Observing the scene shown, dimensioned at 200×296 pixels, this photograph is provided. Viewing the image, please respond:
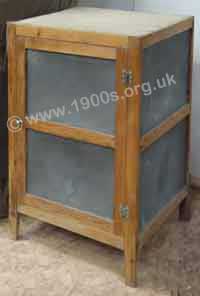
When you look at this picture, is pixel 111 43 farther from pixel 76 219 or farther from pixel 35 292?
pixel 35 292

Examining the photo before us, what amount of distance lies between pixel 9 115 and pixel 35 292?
0.50m

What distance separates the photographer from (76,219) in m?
1.57

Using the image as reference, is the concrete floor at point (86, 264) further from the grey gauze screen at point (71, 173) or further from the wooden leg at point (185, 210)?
the grey gauze screen at point (71, 173)

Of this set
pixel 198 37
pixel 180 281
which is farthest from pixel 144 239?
pixel 198 37

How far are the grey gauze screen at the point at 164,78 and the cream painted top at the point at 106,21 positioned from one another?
0.17 feet

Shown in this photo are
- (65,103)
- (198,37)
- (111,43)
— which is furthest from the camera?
(198,37)

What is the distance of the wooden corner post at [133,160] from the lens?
1357 mm

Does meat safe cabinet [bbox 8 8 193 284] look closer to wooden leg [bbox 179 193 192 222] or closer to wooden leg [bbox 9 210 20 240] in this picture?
wooden leg [bbox 9 210 20 240]

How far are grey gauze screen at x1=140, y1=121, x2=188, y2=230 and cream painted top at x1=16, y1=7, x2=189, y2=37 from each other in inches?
12.3

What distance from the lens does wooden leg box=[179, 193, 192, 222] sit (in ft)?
6.00

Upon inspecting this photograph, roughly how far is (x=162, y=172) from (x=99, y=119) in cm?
26

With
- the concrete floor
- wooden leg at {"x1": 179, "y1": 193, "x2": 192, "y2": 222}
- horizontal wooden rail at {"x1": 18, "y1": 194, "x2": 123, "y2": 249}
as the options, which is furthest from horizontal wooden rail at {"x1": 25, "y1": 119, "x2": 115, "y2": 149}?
wooden leg at {"x1": 179, "y1": 193, "x2": 192, "y2": 222}
